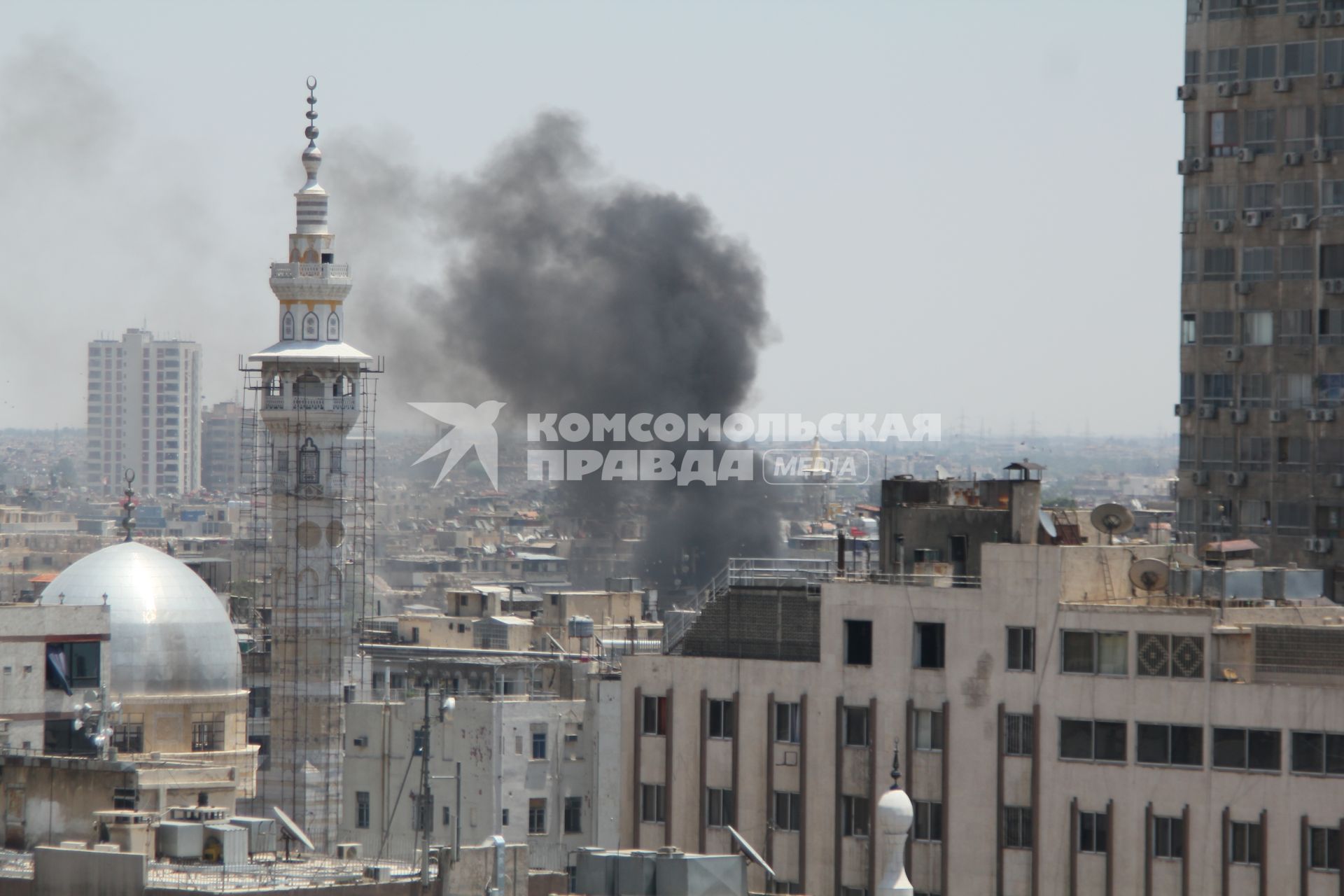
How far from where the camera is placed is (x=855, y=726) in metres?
30.5

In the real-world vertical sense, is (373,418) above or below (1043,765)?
above

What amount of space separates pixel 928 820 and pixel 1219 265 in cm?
2075

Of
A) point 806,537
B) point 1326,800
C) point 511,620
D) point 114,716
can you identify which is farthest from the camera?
point 806,537

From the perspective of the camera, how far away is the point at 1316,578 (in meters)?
31.9

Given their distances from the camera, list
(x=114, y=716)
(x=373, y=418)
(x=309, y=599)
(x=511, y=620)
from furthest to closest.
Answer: (x=511, y=620), (x=373, y=418), (x=309, y=599), (x=114, y=716)

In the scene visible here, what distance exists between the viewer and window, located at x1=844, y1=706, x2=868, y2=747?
99.8ft

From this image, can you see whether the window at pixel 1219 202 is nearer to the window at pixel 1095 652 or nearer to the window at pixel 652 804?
the window at pixel 652 804

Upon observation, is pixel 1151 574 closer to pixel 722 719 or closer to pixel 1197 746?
pixel 1197 746

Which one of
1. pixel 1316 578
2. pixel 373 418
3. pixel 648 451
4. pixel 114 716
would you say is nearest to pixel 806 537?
pixel 648 451

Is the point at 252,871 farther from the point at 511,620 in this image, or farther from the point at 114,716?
the point at 511,620

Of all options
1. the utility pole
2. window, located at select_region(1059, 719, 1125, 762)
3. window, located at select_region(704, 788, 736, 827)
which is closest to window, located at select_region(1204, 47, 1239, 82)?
the utility pole

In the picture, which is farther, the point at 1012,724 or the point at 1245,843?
the point at 1012,724

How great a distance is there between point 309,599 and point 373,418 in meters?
6.09

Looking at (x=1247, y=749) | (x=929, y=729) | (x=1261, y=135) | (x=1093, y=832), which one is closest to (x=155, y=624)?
(x=1261, y=135)
